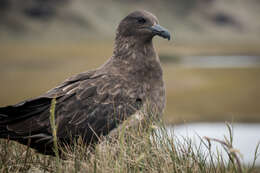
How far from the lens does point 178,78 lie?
35.4m

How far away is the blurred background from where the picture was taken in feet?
89.2

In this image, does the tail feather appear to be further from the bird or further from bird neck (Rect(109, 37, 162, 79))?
bird neck (Rect(109, 37, 162, 79))

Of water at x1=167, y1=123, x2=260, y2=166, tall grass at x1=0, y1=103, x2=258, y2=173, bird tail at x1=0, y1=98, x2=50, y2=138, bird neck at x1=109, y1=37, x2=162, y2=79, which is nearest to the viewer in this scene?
tall grass at x1=0, y1=103, x2=258, y2=173

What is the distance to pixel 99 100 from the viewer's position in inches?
187

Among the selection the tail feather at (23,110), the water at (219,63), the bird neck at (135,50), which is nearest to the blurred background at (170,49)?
the water at (219,63)

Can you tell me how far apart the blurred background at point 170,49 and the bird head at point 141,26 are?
9.69ft

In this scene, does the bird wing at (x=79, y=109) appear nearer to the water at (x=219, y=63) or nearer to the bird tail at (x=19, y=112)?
the bird tail at (x=19, y=112)

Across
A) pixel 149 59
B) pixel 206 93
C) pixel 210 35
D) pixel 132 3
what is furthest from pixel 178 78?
pixel 132 3

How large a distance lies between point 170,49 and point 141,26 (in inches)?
3410

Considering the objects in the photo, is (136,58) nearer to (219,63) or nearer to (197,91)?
(197,91)

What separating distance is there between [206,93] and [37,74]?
17.2 m

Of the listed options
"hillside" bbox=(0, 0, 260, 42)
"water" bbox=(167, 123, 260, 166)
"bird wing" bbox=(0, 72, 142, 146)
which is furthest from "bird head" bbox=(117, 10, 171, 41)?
"hillside" bbox=(0, 0, 260, 42)

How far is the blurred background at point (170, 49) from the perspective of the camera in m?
27.2

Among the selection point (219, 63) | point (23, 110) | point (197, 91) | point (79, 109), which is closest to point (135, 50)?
point (79, 109)
